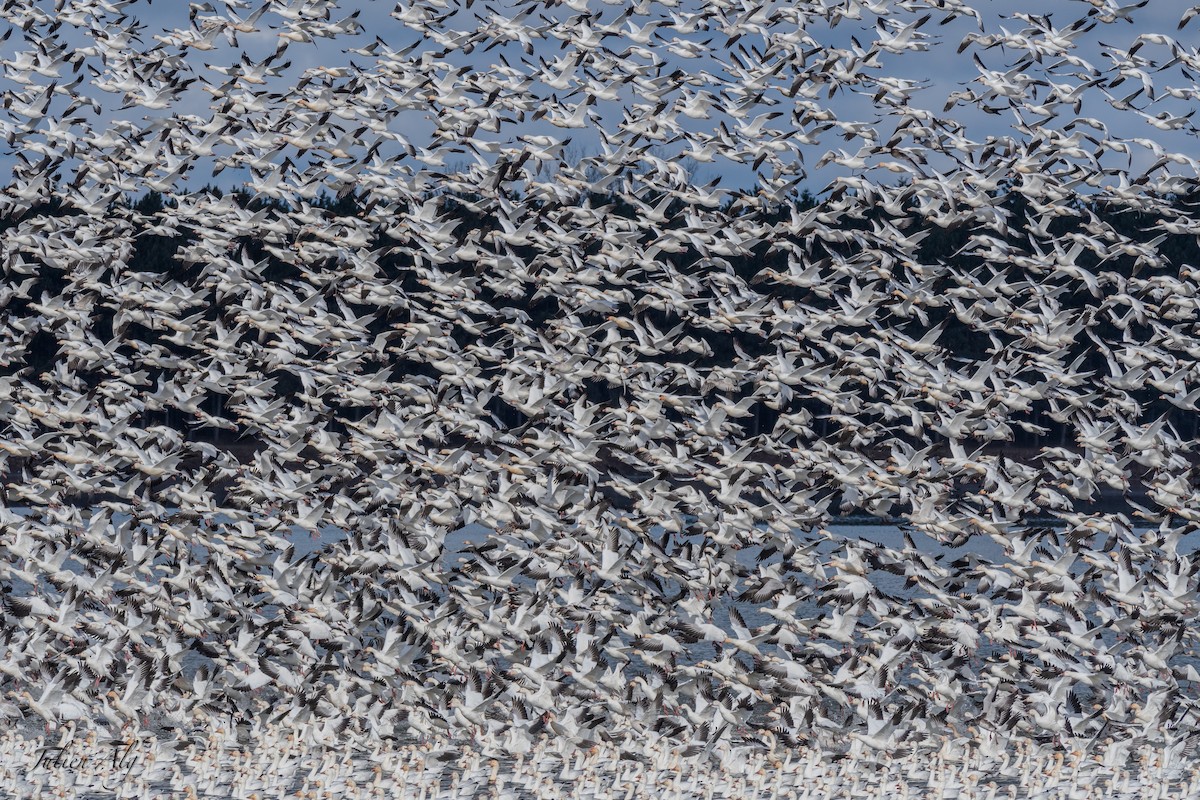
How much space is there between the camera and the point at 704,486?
75000 millimetres

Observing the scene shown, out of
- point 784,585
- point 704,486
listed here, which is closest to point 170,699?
point 784,585

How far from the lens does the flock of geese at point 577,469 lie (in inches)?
1475

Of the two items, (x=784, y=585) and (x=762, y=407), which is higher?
(x=784, y=585)

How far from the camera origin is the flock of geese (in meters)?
37.5

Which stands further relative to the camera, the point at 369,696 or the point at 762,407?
the point at 762,407

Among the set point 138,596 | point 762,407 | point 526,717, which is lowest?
point 762,407

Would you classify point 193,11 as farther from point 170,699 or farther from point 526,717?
point 526,717

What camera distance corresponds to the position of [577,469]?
45094 millimetres

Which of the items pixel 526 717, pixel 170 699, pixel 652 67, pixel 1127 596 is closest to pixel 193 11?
pixel 652 67

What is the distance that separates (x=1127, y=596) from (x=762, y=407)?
47.5m

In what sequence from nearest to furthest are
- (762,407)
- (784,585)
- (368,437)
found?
(784,585) → (368,437) → (762,407)

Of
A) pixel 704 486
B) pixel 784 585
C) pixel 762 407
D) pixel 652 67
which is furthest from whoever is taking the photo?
pixel 762 407

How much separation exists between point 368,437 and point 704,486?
26096 millimetres

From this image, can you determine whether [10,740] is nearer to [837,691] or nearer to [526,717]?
[526,717]
